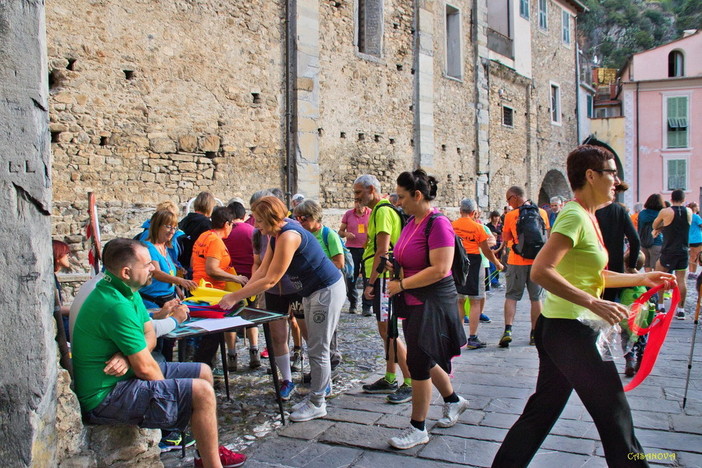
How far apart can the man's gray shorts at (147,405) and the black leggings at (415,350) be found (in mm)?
1252

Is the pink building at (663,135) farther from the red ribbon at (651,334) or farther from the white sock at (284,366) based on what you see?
the red ribbon at (651,334)

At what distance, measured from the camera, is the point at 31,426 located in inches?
105

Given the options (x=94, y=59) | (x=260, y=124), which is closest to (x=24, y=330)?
(x=94, y=59)

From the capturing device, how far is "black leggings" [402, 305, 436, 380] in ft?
11.2

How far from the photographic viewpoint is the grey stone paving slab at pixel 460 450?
3279 mm

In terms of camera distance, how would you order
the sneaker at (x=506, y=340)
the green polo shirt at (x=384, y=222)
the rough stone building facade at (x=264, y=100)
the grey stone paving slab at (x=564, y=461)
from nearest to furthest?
the grey stone paving slab at (x=564, y=461), the green polo shirt at (x=384, y=222), the sneaker at (x=506, y=340), the rough stone building facade at (x=264, y=100)

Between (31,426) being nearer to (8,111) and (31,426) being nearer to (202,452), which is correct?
(202,452)

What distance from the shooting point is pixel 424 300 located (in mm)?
3549

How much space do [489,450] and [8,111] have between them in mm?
3024

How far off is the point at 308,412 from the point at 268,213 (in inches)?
53.8

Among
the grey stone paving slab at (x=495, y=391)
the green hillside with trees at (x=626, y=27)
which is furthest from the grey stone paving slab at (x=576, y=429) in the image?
the green hillside with trees at (x=626, y=27)

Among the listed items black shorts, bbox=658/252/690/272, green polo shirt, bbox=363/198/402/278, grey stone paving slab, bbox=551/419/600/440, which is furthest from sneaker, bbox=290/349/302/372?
black shorts, bbox=658/252/690/272

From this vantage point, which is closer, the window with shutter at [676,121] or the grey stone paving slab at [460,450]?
the grey stone paving slab at [460,450]

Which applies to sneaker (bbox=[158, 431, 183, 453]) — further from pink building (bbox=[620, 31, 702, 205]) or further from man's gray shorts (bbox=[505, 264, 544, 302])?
pink building (bbox=[620, 31, 702, 205])
